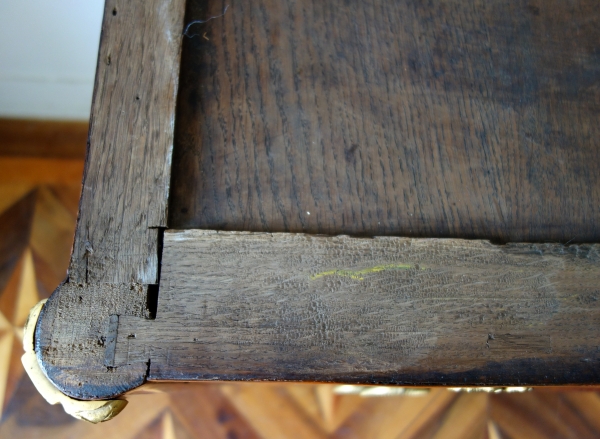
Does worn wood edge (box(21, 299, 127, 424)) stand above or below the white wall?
below

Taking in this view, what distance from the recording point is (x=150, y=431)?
83cm

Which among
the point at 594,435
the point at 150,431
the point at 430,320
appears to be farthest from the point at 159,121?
the point at 594,435

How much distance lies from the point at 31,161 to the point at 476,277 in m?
0.96

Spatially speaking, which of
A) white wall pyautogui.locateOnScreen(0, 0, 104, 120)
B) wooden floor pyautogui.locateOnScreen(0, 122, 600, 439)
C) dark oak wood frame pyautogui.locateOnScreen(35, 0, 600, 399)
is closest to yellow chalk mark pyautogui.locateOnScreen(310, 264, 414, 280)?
dark oak wood frame pyautogui.locateOnScreen(35, 0, 600, 399)

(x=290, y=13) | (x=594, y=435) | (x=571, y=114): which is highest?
(x=290, y=13)

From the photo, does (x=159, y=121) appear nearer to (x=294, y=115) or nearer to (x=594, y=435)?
(x=294, y=115)

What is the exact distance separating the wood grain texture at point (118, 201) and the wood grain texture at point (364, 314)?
19 mm

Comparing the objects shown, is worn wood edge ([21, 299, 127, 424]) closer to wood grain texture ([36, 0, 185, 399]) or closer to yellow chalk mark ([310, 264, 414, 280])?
wood grain texture ([36, 0, 185, 399])

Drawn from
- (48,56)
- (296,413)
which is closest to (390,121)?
(296,413)

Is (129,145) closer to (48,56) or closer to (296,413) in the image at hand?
(296,413)

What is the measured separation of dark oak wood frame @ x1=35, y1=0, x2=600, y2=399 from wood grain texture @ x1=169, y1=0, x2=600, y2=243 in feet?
0.10

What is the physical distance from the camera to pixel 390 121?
1.54 ft

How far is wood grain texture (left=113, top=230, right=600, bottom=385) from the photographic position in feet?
1.25

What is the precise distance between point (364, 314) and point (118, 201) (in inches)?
8.8
